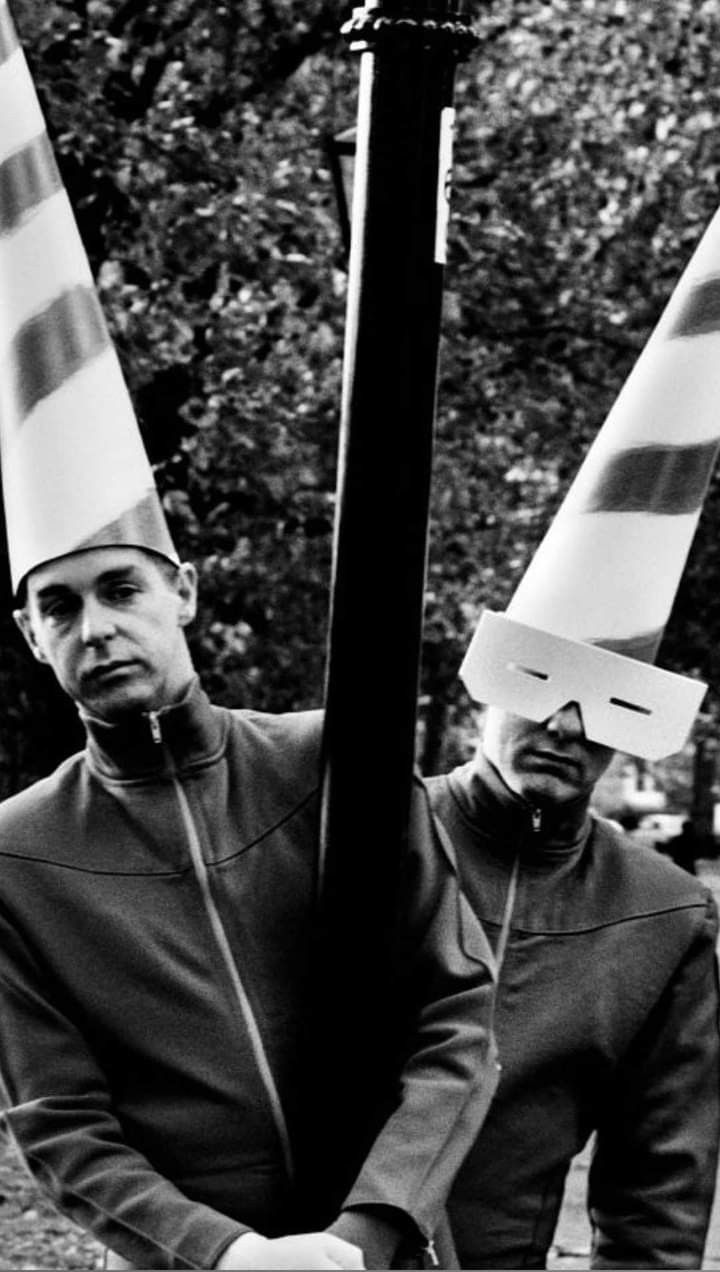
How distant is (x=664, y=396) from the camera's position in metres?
3.18

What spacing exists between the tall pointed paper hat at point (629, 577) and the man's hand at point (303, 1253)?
0.91 m

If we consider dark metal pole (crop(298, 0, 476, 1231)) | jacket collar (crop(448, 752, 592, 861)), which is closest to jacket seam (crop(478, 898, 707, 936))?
jacket collar (crop(448, 752, 592, 861))

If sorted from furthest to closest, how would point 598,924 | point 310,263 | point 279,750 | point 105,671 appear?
point 310,263
point 598,924
point 279,750
point 105,671

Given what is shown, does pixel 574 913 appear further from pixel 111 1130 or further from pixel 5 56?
pixel 5 56

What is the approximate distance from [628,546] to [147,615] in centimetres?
72

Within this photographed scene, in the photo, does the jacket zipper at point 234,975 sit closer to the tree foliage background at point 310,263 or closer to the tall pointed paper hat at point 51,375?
the tall pointed paper hat at point 51,375

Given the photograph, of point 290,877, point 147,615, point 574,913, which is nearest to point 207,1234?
point 290,877

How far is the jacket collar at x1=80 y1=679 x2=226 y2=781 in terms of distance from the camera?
291cm

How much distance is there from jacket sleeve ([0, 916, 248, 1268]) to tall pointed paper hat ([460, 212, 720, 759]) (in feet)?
2.54

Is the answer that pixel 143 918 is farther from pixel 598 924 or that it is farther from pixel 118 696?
pixel 598 924

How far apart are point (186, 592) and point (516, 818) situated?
77cm

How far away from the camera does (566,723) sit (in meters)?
3.35

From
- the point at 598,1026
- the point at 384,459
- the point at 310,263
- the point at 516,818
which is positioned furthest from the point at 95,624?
the point at 310,263

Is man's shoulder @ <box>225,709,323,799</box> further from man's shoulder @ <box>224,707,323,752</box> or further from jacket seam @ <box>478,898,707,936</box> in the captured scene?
jacket seam @ <box>478,898,707,936</box>
